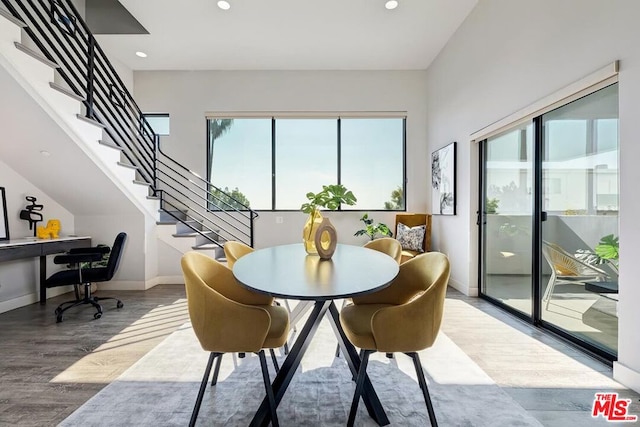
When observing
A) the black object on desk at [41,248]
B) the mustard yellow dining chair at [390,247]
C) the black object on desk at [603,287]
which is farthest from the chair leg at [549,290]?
the black object on desk at [41,248]

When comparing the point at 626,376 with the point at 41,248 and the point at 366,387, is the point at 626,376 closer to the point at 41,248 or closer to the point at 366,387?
the point at 366,387

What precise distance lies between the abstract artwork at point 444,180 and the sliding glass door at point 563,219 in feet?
2.33

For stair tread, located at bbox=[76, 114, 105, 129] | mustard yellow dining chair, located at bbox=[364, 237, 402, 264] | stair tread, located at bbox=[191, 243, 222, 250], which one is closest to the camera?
mustard yellow dining chair, located at bbox=[364, 237, 402, 264]

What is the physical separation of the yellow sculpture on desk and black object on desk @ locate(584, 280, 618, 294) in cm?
549

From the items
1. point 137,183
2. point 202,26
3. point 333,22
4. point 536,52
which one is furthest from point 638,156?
point 137,183

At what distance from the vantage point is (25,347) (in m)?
2.46

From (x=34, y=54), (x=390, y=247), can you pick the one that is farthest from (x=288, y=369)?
(x=34, y=54)

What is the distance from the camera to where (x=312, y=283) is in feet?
4.16

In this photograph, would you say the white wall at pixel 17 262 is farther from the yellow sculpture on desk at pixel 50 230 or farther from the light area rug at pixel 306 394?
the light area rug at pixel 306 394

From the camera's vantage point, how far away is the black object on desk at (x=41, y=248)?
9.66ft

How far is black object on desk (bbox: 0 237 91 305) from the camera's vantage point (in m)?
2.94

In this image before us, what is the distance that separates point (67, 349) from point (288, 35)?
13.7ft

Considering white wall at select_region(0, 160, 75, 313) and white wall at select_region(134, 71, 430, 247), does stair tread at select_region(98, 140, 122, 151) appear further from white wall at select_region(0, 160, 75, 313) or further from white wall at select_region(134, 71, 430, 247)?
white wall at select_region(134, 71, 430, 247)

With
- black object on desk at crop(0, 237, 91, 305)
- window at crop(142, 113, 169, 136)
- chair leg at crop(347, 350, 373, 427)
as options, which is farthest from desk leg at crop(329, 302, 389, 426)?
window at crop(142, 113, 169, 136)
